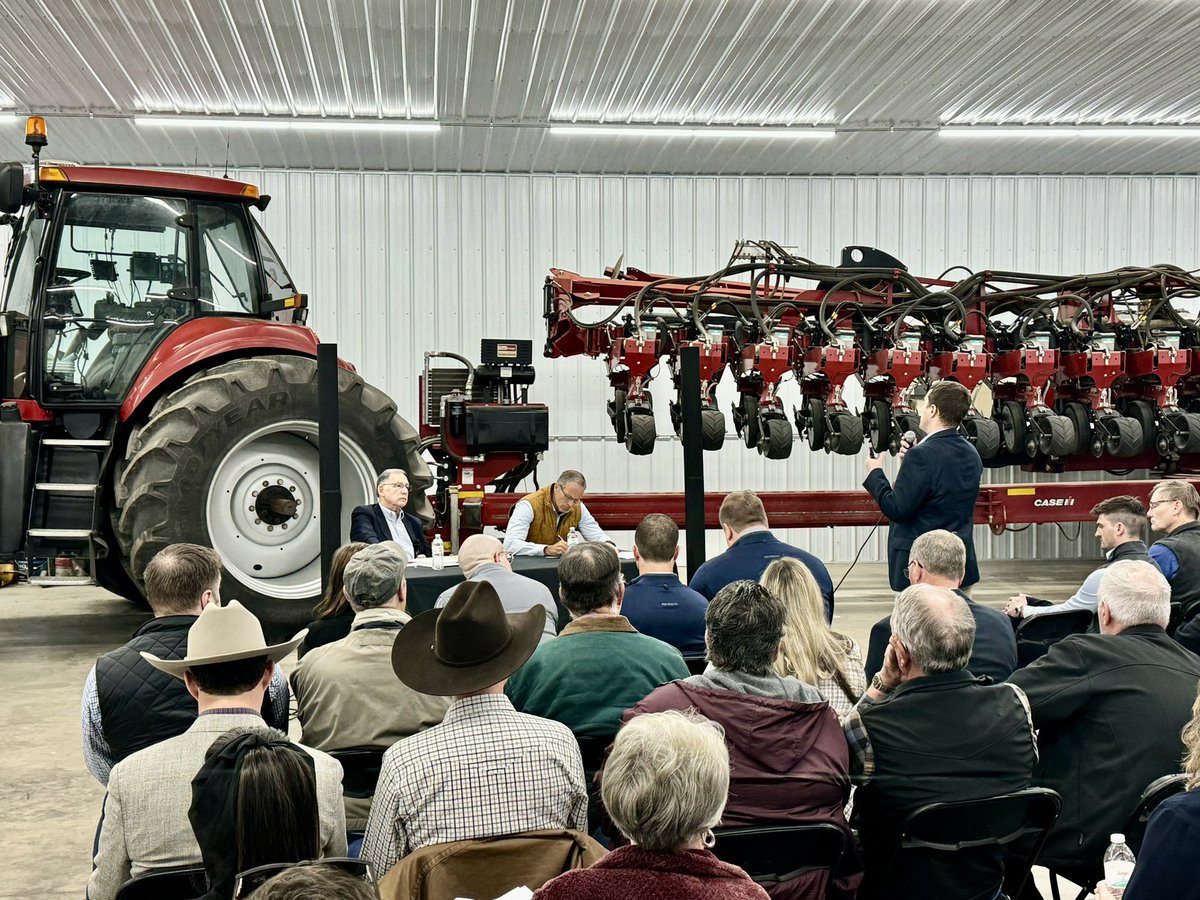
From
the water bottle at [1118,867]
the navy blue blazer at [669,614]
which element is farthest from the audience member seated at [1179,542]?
the water bottle at [1118,867]

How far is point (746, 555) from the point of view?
4.59m

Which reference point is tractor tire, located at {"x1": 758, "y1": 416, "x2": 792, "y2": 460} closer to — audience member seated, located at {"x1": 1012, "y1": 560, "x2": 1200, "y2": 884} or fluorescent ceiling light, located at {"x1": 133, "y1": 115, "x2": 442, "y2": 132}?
fluorescent ceiling light, located at {"x1": 133, "y1": 115, "x2": 442, "y2": 132}

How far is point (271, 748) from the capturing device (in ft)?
6.29

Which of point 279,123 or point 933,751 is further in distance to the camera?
Answer: point 279,123

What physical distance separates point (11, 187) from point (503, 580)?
365cm

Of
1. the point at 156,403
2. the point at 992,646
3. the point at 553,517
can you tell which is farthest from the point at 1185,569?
the point at 156,403

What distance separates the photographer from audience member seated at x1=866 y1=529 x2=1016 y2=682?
3605 millimetres

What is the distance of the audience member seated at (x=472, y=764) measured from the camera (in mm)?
2381

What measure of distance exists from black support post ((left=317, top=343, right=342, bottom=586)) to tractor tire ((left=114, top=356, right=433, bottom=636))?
1.23 m

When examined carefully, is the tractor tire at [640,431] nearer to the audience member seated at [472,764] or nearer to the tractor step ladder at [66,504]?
the tractor step ladder at [66,504]

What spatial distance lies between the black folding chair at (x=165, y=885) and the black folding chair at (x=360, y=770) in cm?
74

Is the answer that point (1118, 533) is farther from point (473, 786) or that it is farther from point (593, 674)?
point (473, 786)

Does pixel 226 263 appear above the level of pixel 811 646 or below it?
above

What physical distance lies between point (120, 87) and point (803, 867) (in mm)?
9195
